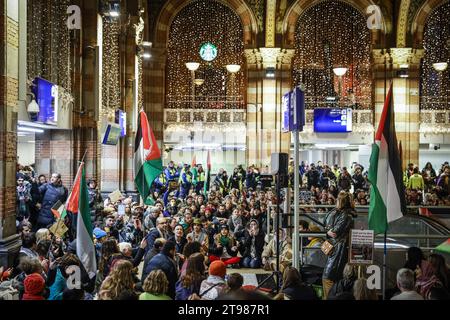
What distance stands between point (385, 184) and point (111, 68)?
15365mm

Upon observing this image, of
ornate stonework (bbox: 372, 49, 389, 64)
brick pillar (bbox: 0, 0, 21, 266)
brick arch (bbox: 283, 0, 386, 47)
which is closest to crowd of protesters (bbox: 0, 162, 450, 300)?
brick pillar (bbox: 0, 0, 21, 266)

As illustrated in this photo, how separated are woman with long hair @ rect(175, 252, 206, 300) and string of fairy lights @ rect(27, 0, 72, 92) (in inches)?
303

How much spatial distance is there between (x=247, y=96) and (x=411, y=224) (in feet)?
59.0

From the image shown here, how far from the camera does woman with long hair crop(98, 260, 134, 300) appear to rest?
721cm

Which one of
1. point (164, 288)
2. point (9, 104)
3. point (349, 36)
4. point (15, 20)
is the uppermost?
point (349, 36)

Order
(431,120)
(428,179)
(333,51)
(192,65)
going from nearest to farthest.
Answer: (428,179) → (192,65) → (431,120) → (333,51)

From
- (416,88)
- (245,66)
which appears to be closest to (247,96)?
(245,66)

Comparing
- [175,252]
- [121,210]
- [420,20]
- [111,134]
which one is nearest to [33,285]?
[175,252]

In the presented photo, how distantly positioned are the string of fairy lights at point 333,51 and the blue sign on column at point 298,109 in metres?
20.5

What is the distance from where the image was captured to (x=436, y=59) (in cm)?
3031

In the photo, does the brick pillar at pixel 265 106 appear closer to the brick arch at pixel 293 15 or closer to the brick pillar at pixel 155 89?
the brick arch at pixel 293 15

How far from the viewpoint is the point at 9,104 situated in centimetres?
1181

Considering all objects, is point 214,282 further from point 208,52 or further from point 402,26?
point 402,26

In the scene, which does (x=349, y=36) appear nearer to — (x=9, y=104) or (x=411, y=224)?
(x=411, y=224)
